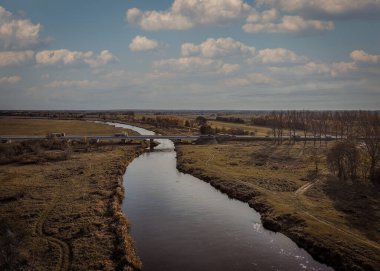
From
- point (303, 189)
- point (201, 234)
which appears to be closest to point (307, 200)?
point (303, 189)

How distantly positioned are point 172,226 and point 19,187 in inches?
1147

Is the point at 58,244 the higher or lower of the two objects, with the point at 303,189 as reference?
lower

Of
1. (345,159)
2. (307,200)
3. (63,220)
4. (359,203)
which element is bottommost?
(63,220)

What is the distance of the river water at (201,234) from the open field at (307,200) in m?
1.77

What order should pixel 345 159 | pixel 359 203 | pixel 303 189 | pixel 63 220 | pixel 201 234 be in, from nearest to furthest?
pixel 201 234
pixel 63 220
pixel 359 203
pixel 303 189
pixel 345 159

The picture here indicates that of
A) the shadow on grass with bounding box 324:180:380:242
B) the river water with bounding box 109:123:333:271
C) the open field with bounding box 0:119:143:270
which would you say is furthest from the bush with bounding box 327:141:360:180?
the open field with bounding box 0:119:143:270

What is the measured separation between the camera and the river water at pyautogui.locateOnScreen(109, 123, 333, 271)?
34188 mm

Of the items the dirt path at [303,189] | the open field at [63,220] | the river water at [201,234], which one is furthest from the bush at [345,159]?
the open field at [63,220]

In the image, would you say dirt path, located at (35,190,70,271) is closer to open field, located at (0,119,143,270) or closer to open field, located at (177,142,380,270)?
open field, located at (0,119,143,270)

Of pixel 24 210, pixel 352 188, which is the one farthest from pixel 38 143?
pixel 352 188

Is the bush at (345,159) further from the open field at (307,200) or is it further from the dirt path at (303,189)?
the dirt path at (303,189)

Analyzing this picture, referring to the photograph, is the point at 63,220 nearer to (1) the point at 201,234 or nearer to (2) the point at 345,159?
(1) the point at 201,234

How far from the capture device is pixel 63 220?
43500mm

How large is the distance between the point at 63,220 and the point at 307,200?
31346 mm
